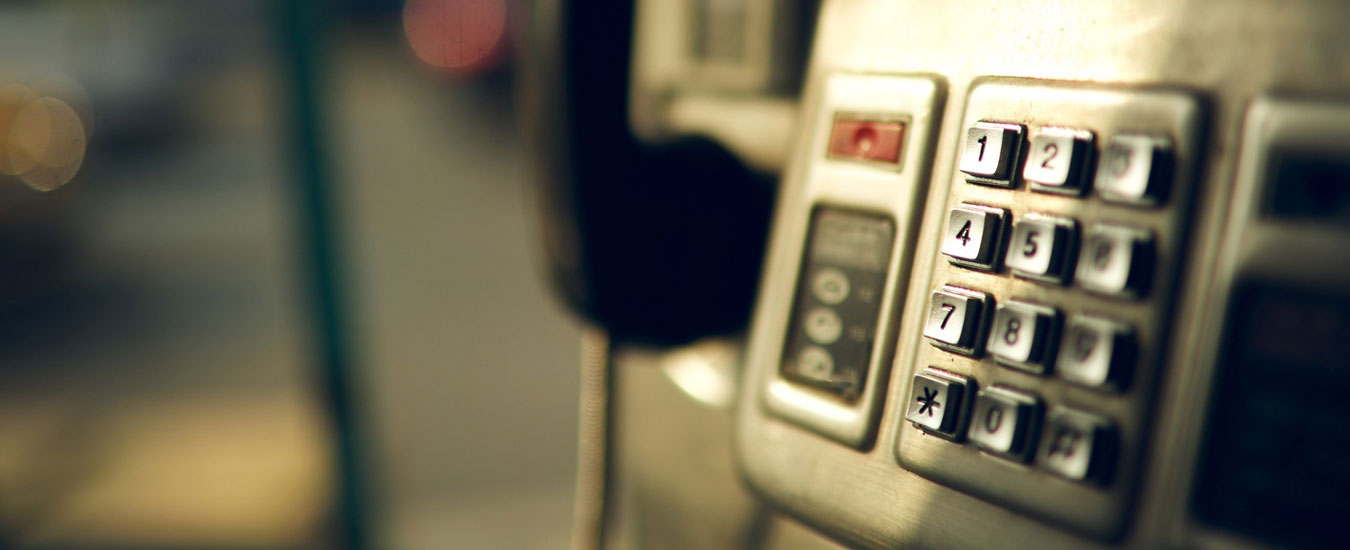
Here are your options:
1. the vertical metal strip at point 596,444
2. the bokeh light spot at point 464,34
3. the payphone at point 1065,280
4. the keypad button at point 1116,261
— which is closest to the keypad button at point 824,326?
the payphone at point 1065,280

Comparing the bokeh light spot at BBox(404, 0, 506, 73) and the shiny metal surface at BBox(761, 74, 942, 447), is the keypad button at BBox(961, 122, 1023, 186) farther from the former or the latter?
the bokeh light spot at BBox(404, 0, 506, 73)

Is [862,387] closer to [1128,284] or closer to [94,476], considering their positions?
[1128,284]

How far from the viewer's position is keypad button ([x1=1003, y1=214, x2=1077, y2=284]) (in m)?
0.31

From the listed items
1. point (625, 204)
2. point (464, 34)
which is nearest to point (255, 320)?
point (625, 204)

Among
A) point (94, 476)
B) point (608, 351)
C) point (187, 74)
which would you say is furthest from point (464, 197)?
point (608, 351)

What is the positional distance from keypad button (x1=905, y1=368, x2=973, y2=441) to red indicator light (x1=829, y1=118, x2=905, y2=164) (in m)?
0.08

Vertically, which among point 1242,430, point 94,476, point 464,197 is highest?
point 1242,430

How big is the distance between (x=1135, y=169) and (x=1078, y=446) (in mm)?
77

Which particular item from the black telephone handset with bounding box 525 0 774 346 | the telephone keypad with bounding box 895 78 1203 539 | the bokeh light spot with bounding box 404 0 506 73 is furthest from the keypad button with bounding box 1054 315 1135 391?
the bokeh light spot with bounding box 404 0 506 73

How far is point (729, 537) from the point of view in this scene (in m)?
0.50

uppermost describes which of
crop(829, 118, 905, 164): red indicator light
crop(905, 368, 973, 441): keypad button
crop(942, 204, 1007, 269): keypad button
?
crop(829, 118, 905, 164): red indicator light

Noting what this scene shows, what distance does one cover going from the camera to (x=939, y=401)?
33 cm

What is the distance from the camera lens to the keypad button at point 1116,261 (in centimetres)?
29

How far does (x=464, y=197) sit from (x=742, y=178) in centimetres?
412
